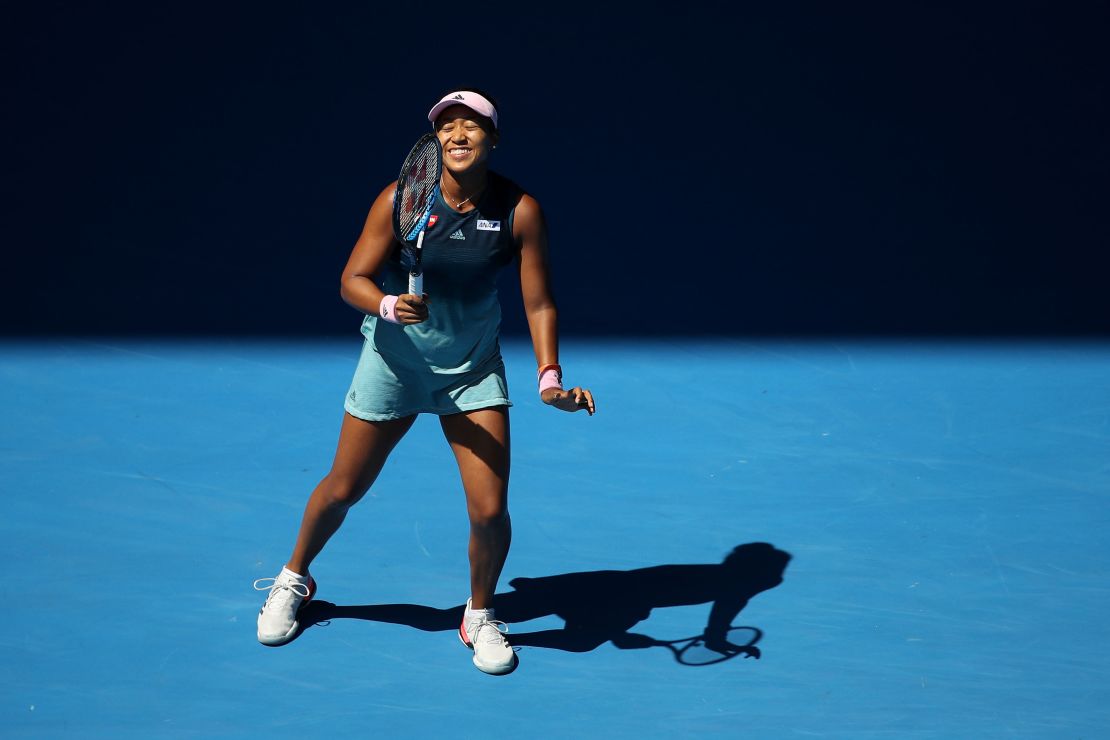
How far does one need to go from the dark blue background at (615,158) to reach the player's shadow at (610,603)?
272 cm

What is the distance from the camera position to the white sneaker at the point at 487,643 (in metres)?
4.86

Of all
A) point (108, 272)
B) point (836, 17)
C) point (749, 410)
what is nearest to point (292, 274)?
point (108, 272)

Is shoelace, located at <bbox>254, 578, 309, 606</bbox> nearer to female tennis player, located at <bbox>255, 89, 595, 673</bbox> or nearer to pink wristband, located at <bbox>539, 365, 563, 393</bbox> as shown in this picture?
female tennis player, located at <bbox>255, 89, 595, 673</bbox>

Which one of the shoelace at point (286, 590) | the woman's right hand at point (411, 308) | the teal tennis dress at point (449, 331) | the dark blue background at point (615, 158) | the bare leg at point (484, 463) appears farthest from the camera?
the dark blue background at point (615, 158)

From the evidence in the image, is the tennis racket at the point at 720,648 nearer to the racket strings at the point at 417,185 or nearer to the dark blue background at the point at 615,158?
the racket strings at the point at 417,185

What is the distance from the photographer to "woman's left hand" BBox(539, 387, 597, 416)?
14.7ft

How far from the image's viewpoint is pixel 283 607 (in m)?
5.04

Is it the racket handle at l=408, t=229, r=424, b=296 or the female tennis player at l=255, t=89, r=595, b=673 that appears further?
the female tennis player at l=255, t=89, r=595, b=673

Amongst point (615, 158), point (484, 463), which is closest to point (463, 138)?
point (484, 463)

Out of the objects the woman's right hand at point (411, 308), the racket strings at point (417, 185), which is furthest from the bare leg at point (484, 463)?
the racket strings at point (417, 185)

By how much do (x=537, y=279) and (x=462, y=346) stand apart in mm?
324

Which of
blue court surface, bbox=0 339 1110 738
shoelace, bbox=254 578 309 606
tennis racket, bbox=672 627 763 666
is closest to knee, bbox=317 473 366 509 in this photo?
shoelace, bbox=254 578 309 606

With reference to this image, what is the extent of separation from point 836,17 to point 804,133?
1.28 metres

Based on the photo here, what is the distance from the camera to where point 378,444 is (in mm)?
4875
